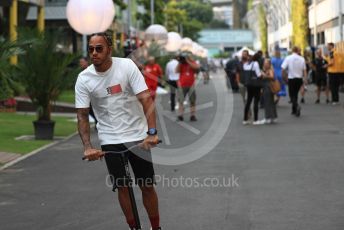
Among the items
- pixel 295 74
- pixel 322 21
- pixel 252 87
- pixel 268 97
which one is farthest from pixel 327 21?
pixel 252 87

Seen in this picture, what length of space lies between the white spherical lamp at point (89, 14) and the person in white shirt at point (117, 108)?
33.6ft

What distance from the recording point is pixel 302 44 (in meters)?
39.6

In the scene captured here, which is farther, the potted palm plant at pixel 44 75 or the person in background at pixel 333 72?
the person in background at pixel 333 72

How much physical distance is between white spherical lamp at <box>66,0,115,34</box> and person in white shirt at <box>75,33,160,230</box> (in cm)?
1024

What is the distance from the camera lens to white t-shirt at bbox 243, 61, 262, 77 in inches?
671

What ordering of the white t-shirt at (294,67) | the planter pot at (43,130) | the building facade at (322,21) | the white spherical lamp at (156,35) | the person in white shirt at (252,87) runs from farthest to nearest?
1. the building facade at (322,21)
2. the white spherical lamp at (156,35)
3. the white t-shirt at (294,67)
4. the person in white shirt at (252,87)
5. the planter pot at (43,130)

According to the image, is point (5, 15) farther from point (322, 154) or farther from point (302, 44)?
point (322, 154)

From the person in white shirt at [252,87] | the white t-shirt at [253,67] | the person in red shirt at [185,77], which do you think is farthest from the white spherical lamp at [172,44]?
the person in white shirt at [252,87]

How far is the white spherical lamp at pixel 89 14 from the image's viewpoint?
15.8 m

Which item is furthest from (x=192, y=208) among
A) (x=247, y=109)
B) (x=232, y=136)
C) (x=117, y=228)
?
(x=247, y=109)

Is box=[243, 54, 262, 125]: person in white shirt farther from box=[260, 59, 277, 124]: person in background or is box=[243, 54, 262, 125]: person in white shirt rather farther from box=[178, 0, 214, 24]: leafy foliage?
box=[178, 0, 214, 24]: leafy foliage

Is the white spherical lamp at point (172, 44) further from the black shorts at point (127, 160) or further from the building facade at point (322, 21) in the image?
the black shorts at point (127, 160)

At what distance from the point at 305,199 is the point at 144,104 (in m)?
2.89

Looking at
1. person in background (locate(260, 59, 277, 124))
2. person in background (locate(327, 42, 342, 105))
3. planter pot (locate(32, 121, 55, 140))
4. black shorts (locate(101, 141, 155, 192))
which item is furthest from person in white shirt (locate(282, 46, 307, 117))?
black shorts (locate(101, 141, 155, 192))
